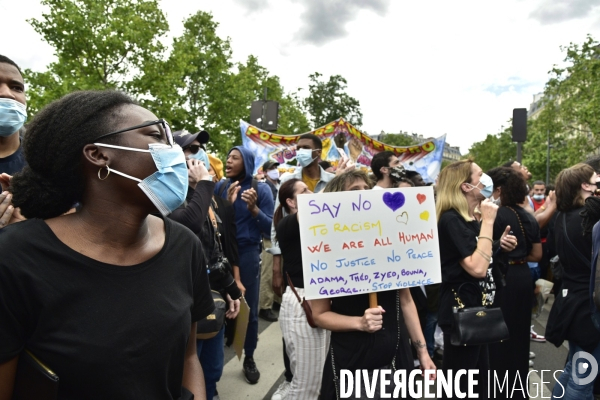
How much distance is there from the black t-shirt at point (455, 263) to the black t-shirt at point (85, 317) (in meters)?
2.40

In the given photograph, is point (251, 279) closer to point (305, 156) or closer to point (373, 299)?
point (305, 156)

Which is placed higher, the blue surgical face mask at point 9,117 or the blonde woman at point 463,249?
the blue surgical face mask at point 9,117

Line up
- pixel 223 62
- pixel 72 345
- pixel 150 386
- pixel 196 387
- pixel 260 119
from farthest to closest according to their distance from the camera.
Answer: pixel 223 62, pixel 260 119, pixel 196 387, pixel 150 386, pixel 72 345

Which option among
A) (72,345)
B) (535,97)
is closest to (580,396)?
(72,345)

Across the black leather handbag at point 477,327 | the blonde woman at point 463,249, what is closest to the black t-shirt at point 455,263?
the blonde woman at point 463,249

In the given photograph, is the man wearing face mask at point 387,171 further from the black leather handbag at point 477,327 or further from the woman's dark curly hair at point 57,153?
the woman's dark curly hair at point 57,153

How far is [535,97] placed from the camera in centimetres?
10138

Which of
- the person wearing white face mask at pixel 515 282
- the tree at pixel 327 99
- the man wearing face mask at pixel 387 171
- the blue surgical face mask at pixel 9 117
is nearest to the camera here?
the blue surgical face mask at pixel 9 117

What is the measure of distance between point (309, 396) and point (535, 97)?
11370 centimetres

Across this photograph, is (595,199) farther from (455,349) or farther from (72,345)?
(72,345)

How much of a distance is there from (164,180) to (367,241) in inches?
50.5

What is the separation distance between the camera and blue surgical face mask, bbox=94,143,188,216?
1446 mm

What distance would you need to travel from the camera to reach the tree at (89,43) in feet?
49.8

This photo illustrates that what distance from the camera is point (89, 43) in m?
15.7
